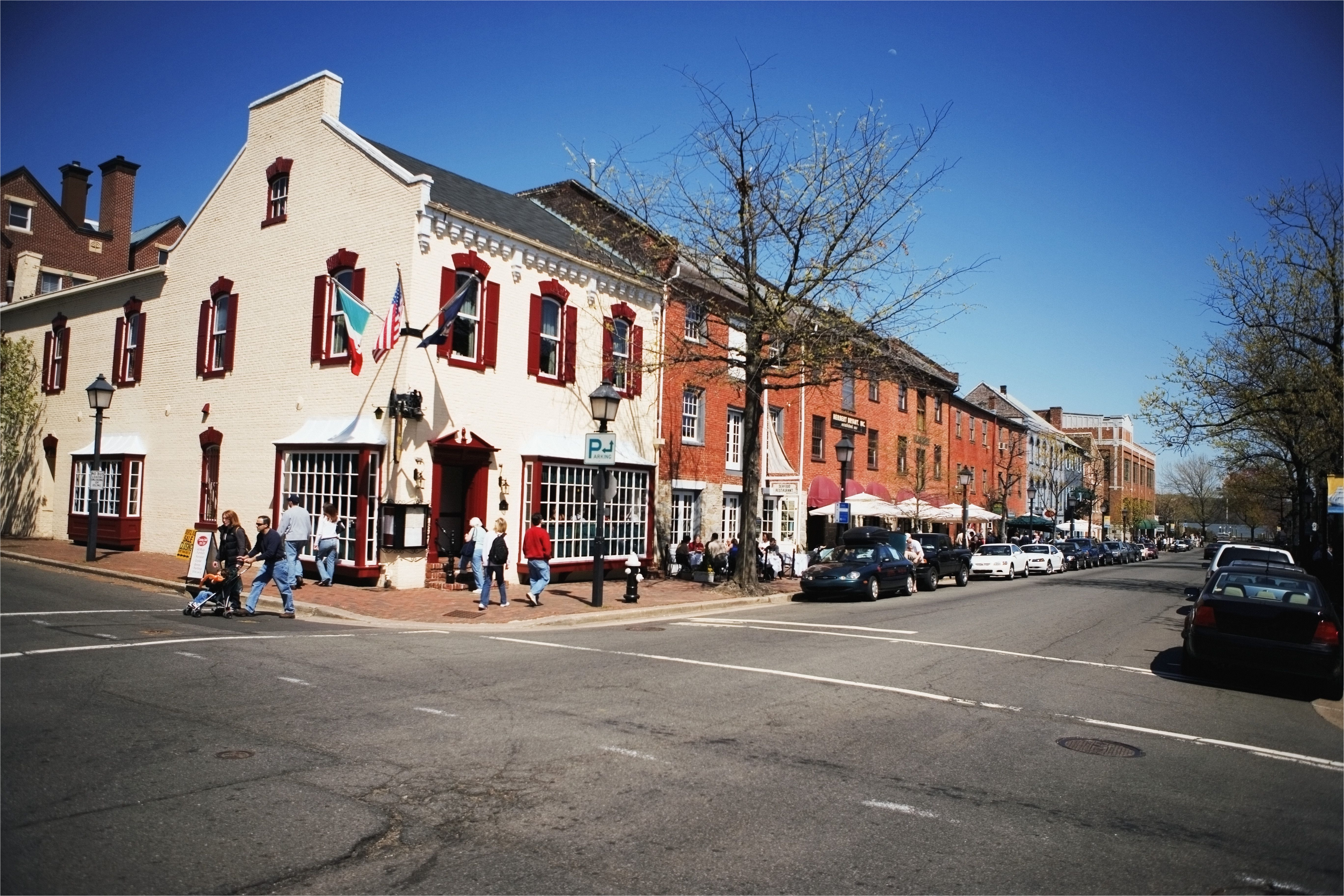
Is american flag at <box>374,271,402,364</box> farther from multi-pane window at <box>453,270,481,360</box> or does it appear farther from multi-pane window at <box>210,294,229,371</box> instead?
multi-pane window at <box>210,294,229,371</box>

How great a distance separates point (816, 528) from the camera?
3559 centimetres

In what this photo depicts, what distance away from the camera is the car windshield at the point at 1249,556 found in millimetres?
21141

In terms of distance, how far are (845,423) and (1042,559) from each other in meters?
12.2

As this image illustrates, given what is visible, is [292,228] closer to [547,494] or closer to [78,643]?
[547,494]

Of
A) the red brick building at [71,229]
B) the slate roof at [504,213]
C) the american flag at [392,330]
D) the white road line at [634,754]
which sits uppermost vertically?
the red brick building at [71,229]

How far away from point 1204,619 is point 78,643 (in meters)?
13.7

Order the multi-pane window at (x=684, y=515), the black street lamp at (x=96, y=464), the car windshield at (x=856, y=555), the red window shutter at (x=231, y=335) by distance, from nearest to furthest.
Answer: the black street lamp at (x=96, y=464) < the red window shutter at (x=231, y=335) < the car windshield at (x=856, y=555) < the multi-pane window at (x=684, y=515)

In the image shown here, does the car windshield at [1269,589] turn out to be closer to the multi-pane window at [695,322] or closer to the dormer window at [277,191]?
the multi-pane window at [695,322]

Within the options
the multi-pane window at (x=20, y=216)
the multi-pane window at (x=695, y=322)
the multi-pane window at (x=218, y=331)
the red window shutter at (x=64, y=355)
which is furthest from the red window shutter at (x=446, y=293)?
the multi-pane window at (x=20, y=216)

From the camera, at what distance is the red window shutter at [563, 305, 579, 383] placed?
72.8ft

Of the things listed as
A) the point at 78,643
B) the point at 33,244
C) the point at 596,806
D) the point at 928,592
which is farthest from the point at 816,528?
the point at 33,244

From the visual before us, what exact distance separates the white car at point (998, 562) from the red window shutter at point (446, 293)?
76.6ft

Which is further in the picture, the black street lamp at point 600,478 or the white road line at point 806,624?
the black street lamp at point 600,478

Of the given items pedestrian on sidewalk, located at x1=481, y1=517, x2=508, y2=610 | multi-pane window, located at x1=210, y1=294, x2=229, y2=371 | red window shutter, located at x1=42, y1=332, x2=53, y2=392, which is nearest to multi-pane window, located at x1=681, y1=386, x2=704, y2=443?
pedestrian on sidewalk, located at x1=481, y1=517, x2=508, y2=610
